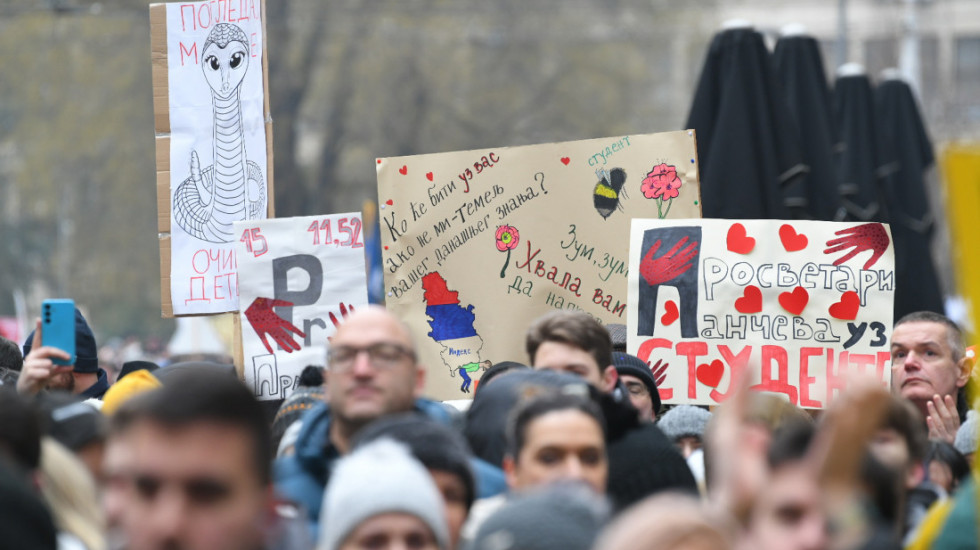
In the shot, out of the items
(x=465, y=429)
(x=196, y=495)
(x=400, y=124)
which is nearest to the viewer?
(x=196, y=495)

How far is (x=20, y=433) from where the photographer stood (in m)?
3.62

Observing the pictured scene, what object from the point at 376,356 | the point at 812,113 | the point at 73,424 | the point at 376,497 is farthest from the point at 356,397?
the point at 812,113

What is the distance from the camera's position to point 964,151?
3375 mm

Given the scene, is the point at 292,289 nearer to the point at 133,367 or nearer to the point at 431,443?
the point at 133,367

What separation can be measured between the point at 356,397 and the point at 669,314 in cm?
311

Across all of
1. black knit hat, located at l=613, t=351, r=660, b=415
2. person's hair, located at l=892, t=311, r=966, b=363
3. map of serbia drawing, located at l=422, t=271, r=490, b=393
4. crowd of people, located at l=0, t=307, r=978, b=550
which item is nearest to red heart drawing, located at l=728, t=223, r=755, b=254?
person's hair, located at l=892, t=311, r=966, b=363

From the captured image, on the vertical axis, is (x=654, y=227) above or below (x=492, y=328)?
above

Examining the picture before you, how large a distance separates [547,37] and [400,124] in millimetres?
4352

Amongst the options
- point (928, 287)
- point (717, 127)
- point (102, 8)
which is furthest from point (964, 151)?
point (102, 8)

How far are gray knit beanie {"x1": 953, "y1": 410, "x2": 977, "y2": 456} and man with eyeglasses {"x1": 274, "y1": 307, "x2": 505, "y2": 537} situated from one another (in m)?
1.88

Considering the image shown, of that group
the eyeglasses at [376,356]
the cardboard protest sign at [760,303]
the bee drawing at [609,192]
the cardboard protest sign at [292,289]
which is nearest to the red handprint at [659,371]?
the cardboard protest sign at [760,303]

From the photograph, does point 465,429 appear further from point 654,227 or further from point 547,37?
point 547,37

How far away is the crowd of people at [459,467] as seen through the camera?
2.73m

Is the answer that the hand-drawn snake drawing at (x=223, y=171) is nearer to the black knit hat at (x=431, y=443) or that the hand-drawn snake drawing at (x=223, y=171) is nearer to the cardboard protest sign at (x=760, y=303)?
the cardboard protest sign at (x=760, y=303)
